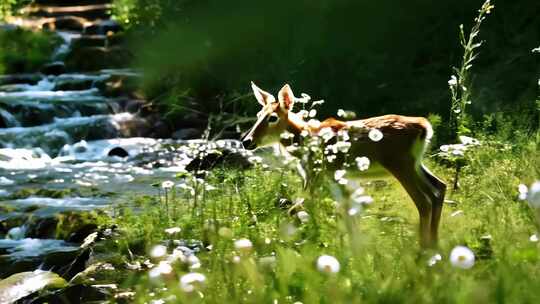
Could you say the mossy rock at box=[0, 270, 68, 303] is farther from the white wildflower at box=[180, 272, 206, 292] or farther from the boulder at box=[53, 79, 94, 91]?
the boulder at box=[53, 79, 94, 91]

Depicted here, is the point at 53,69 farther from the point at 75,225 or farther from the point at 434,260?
the point at 434,260

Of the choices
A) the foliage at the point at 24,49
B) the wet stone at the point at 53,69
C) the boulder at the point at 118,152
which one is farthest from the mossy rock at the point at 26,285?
the foliage at the point at 24,49

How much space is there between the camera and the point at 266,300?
12.8 feet

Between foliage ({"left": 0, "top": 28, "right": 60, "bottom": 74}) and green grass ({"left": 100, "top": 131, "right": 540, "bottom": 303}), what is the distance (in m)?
16.6

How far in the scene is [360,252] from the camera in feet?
13.4

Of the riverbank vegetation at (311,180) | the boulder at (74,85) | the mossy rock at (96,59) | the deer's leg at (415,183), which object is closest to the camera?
the riverbank vegetation at (311,180)

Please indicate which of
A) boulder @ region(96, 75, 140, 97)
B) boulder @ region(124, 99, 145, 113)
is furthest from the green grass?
boulder @ region(96, 75, 140, 97)

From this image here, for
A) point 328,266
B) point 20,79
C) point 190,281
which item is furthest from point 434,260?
point 20,79

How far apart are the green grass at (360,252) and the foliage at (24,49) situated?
16574 millimetres

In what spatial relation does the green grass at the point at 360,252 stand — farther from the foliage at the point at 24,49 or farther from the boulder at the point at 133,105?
the foliage at the point at 24,49

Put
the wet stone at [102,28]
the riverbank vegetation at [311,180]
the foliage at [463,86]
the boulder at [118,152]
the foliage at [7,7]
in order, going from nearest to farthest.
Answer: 1. the riverbank vegetation at [311,180]
2. the foliage at [463,86]
3. the boulder at [118,152]
4. the foliage at [7,7]
5. the wet stone at [102,28]

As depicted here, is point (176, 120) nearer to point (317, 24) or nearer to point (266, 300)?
point (317, 24)

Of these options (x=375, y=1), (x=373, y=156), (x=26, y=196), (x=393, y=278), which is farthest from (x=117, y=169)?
(x=393, y=278)

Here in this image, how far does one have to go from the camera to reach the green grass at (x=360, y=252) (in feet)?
12.1
